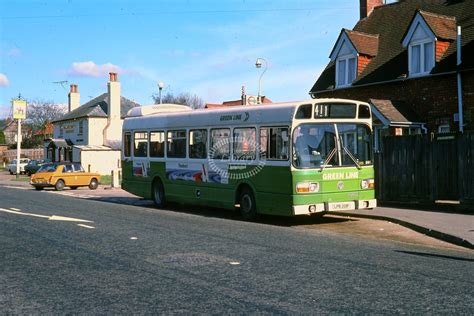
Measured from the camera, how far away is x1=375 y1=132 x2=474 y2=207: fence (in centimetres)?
1402

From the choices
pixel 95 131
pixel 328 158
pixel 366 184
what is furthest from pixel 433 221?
pixel 95 131

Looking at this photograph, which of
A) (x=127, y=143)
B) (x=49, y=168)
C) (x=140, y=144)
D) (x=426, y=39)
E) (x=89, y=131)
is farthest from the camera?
(x=89, y=131)

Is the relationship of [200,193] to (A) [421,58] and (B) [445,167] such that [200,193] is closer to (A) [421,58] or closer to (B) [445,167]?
(B) [445,167]

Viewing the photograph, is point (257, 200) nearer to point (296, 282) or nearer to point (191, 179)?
point (191, 179)

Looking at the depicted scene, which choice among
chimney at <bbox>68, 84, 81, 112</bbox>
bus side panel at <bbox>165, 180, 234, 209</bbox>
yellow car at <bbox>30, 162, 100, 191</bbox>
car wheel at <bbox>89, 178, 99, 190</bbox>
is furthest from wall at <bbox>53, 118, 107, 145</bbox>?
bus side panel at <bbox>165, 180, 234, 209</bbox>

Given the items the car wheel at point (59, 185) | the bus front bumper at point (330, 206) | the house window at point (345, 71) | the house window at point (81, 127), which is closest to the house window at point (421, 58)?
the house window at point (345, 71)

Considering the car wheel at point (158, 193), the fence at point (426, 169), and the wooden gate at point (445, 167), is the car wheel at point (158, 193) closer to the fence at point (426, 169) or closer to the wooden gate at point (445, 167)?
the fence at point (426, 169)

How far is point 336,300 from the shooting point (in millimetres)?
5781

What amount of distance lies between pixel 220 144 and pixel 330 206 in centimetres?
362

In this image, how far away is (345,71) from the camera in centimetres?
2594

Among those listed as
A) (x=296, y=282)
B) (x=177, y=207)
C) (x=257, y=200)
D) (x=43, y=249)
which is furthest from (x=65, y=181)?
(x=296, y=282)

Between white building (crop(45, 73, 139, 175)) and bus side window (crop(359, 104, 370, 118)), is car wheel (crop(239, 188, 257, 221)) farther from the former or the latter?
white building (crop(45, 73, 139, 175))

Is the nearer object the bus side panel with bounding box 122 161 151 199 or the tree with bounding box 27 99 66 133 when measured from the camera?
the bus side panel with bounding box 122 161 151 199

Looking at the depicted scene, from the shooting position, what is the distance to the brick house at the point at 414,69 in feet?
68.3
